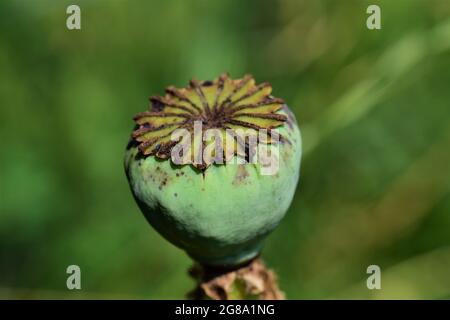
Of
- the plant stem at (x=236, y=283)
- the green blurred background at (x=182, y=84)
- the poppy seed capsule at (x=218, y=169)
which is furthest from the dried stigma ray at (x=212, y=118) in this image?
the green blurred background at (x=182, y=84)

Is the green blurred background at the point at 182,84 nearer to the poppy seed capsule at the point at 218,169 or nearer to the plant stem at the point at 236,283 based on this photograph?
the plant stem at the point at 236,283

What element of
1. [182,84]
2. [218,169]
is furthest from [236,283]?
[182,84]

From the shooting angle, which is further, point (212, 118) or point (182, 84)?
point (182, 84)

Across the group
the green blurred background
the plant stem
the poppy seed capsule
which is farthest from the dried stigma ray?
the green blurred background

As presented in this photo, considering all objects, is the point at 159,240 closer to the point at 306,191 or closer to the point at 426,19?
the point at 306,191

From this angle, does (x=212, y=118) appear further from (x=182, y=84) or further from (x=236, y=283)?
(x=182, y=84)

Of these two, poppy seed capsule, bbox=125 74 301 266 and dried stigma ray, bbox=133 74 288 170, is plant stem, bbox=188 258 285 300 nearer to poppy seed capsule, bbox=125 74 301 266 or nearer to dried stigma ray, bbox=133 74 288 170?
poppy seed capsule, bbox=125 74 301 266

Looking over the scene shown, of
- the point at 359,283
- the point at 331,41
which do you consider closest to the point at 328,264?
the point at 359,283
